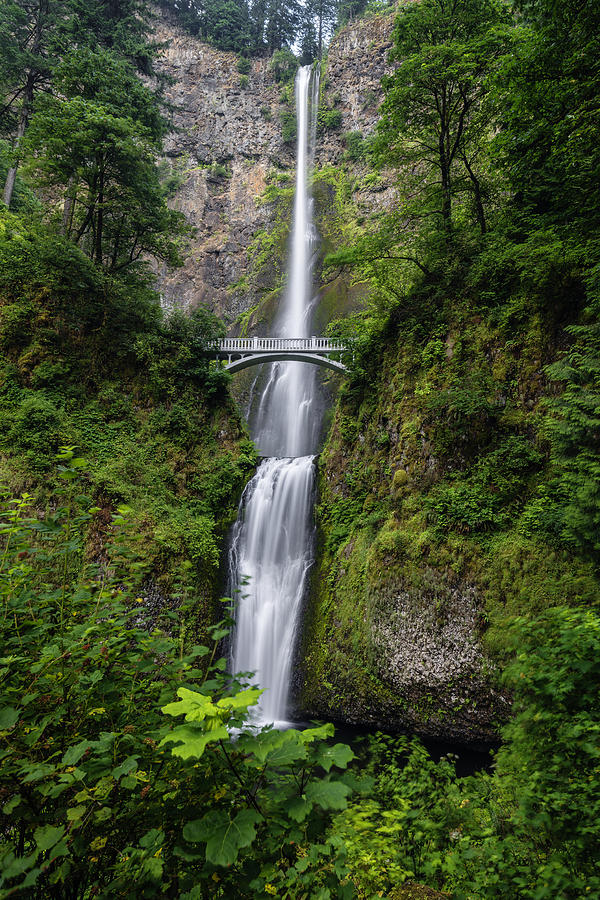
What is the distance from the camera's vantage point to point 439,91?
889 cm

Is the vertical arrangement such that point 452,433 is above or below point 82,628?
above

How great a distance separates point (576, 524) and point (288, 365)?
58.5 feet

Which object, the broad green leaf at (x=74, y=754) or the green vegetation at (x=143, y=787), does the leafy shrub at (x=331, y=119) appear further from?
the broad green leaf at (x=74, y=754)

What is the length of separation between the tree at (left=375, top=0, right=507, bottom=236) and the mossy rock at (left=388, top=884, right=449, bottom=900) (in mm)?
10092

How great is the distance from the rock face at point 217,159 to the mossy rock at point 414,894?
25.7m

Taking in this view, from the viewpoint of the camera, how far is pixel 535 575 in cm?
540

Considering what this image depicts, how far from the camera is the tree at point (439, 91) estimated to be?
782 cm

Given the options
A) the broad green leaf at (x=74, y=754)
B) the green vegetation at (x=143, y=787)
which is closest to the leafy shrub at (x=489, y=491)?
the green vegetation at (x=143, y=787)

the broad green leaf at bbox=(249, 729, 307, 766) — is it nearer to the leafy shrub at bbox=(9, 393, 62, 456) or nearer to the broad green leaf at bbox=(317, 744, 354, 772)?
the broad green leaf at bbox=(317, 744, 354, 772)

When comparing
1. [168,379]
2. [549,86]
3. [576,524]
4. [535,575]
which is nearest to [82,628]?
[576,524]

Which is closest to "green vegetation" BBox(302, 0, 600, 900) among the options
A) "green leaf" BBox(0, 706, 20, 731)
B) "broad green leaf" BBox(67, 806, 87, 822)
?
"broad green leaf" BBox(67, 806, 87, 822)

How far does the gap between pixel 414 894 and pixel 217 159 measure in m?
37.9

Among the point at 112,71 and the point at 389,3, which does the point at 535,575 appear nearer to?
the point at 112,71

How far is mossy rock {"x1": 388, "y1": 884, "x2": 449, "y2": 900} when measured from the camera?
2217 mm
